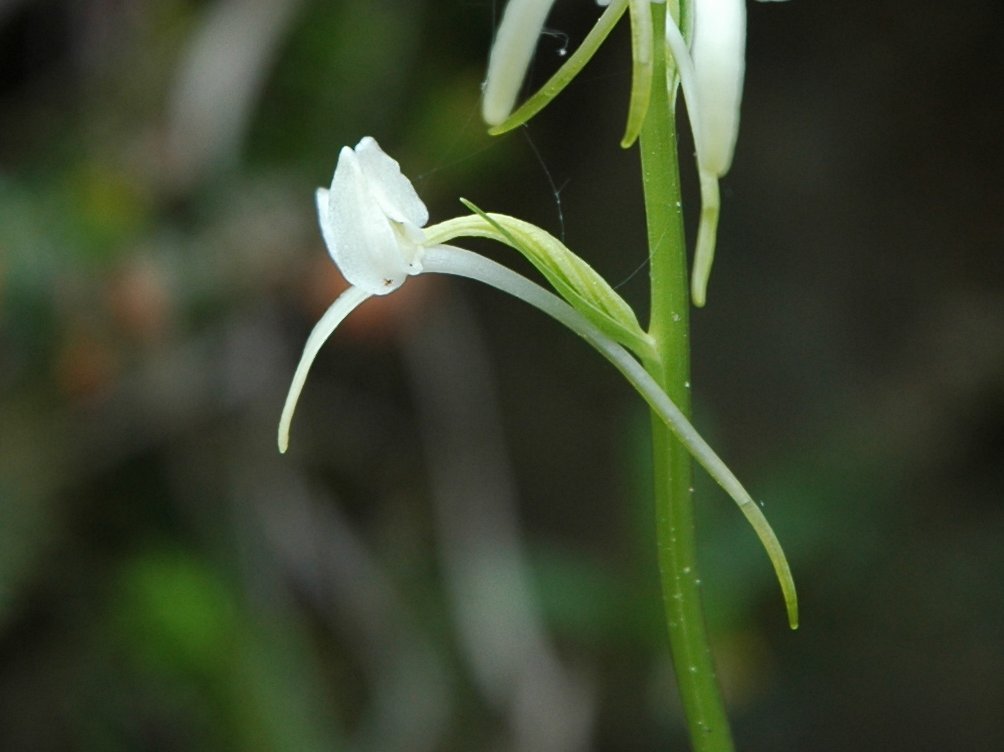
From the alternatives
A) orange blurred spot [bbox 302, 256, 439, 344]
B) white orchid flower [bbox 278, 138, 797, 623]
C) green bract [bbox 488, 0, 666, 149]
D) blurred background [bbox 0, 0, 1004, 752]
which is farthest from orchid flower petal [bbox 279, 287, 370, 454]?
orange blurred spot [bbox 302, 256, 439, 344]

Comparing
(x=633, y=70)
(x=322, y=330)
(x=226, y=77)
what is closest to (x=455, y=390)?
(x=226, y=77)

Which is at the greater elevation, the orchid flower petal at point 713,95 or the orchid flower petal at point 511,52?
the orchid flower petal at point 511,52

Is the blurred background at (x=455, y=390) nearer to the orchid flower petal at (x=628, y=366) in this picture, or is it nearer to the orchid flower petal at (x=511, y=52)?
the orchid flower petal at (x=628, y=366)

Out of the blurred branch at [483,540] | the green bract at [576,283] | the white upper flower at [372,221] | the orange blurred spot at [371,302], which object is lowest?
the blurred branch at [483,540]

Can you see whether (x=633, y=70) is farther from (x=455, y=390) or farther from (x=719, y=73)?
(x=455, y=390)

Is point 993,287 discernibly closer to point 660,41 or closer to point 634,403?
point 634,403

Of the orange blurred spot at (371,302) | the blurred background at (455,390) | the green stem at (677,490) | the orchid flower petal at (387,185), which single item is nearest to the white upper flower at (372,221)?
the orchid flower petal at (387,185)

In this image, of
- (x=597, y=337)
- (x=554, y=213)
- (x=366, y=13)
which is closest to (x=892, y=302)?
(x=554, y=213)
